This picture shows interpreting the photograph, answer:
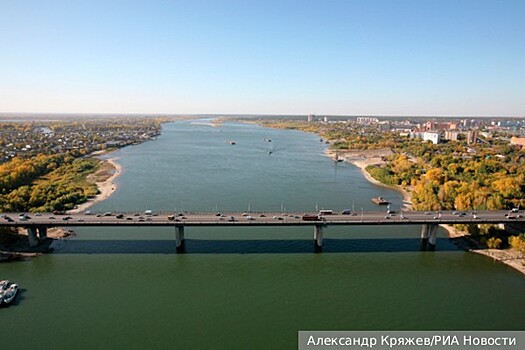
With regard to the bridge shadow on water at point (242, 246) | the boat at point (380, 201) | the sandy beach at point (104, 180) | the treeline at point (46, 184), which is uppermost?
the treeline at point (46, 184)

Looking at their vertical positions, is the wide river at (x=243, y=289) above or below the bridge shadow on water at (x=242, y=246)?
below

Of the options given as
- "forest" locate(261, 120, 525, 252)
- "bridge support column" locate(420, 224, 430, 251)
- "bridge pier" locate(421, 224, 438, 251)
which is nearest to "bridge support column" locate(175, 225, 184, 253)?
"bridge pier" locate(421, 224, 438, 251)

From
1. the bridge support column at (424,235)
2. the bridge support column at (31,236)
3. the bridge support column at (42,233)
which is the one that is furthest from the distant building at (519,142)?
the bridge support column at (31,236)

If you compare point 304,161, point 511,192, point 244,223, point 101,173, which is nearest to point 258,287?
point 244,223

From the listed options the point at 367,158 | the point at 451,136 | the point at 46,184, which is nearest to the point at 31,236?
the point at 46,184

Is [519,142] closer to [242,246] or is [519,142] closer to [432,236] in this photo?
[432,236]

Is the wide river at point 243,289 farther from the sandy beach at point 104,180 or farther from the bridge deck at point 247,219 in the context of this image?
the sandy beach at point 104,180
